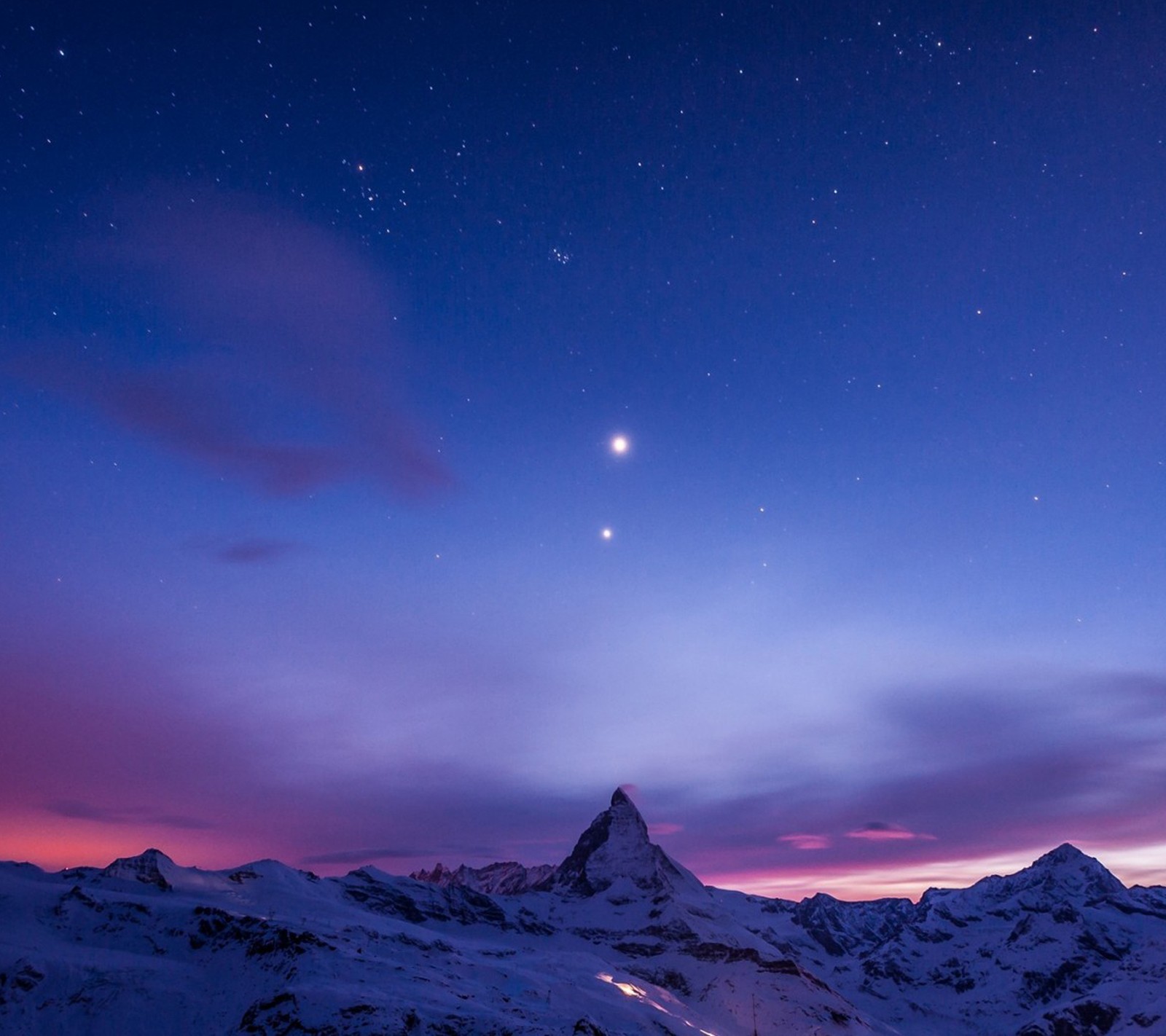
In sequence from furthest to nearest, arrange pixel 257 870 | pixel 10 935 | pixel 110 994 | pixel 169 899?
pixel 257 870
pixel 169 899
pixel 10 935
pixel 110 994

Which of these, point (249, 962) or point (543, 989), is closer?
point (249, 962)

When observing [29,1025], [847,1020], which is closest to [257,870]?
[29,1025]

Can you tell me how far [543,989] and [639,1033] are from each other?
13.5 meters

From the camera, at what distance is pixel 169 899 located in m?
112

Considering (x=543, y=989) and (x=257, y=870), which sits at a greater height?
(x=257, y=870)

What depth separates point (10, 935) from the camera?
84.9 metres

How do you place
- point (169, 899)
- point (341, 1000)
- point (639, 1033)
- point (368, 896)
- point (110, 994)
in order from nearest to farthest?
point (341, 1000) → point (110, 994) → point (639, 1033) → point (169, 899) → point (368, 896)

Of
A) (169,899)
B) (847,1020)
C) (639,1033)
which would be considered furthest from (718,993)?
(169,899)

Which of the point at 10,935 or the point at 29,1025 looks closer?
the point at 29,1025

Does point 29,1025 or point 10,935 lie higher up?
point 10,935

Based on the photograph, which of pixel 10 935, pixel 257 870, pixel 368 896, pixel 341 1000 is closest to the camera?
pixel 341 1000

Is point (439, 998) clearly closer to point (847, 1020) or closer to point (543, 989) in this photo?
point (543, 989)

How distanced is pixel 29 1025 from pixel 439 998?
36.0 m

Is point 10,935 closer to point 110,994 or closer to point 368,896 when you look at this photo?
point 110,994
